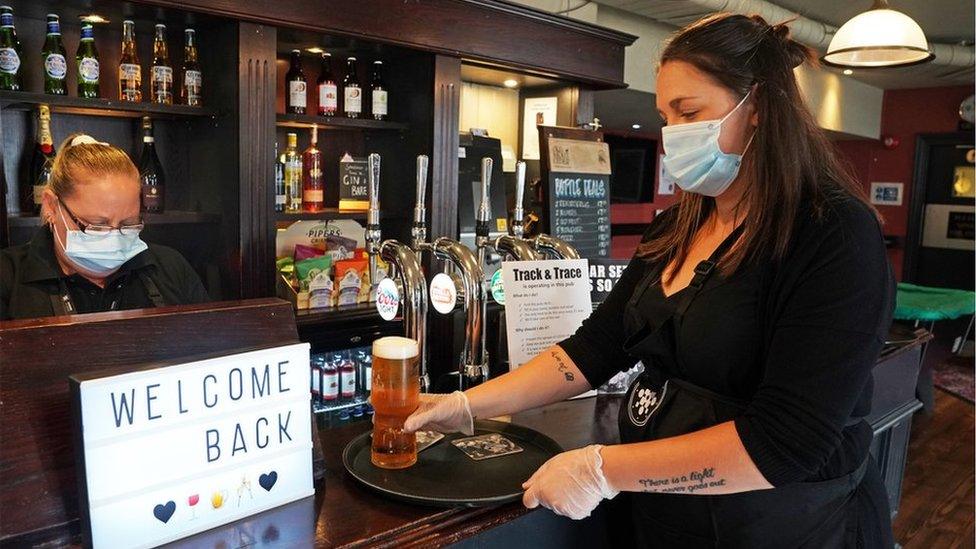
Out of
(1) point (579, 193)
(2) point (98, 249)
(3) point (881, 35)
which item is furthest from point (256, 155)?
(3) point (881, 35)

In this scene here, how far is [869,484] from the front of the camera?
1.28 meters

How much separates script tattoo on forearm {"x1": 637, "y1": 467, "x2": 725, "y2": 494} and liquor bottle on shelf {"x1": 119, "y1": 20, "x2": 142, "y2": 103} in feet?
7.68

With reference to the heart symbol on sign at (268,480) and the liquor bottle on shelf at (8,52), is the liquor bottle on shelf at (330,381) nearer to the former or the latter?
the heart symbol on sign at (268,480)

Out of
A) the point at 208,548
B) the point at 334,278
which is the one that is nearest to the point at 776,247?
the point at 208,548

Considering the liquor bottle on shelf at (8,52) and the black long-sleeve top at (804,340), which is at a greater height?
the liquor bottle on shelf at (8,52)

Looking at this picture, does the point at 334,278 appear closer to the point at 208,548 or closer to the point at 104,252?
the point at 104,252

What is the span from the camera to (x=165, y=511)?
963 millimetres

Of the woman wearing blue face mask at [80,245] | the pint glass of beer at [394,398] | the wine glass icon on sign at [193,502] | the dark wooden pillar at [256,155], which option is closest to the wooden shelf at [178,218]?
the dark wooden pillar at [256,155]

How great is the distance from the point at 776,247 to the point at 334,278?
92.4 inches

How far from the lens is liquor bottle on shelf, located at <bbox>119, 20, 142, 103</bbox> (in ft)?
8.83

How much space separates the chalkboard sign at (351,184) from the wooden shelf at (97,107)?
2.30ft

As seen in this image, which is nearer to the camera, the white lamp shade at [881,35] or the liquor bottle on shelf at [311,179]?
the white lamp shade at [881,35]

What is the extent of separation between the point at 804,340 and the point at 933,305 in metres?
4.89

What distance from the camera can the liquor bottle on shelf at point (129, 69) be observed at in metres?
2.69
